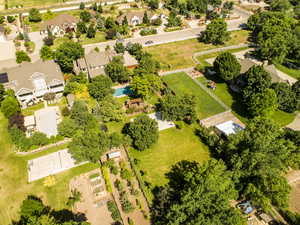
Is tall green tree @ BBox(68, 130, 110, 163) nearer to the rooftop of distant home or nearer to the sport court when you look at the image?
the sport court

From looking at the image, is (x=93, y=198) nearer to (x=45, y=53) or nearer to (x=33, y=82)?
(x=33, y=82)

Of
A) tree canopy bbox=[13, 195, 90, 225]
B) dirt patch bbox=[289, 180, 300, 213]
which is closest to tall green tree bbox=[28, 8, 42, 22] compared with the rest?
tree canopy bbox=[13, 195, 90, 225]

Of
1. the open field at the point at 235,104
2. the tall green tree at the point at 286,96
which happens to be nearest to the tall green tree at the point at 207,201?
the open field at the point at 235,104

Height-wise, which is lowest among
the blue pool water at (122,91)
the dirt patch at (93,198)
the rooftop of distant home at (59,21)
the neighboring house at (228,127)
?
the dirt patch at (93,198)

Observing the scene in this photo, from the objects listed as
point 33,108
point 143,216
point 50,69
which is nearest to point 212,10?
point 50,69

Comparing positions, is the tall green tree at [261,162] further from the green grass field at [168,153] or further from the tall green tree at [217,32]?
the tall green tree at [217,32]

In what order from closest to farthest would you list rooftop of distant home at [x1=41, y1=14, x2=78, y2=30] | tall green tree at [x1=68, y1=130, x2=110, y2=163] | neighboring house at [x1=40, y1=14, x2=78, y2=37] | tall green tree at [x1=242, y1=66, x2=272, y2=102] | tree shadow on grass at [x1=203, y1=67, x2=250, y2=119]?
tall green tree at [x1=68, y1=130, x2=110, y2=163] < tall green tree at [x1=242, y1=66, x2=272, y2=102] < tree shadow on grass at [x1=203, y1=67, x2=250, y2=119] < neighboring house at [x1=40, y1=14, x2=78, y2=37] < rooftop of distant home at [x1=41, y1=14, x2=78, y2=30]

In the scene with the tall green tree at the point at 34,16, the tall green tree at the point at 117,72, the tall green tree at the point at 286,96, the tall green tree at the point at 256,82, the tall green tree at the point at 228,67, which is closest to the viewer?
the tall green tree at the point at 256,82

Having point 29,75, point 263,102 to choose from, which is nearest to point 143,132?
point 263,102
